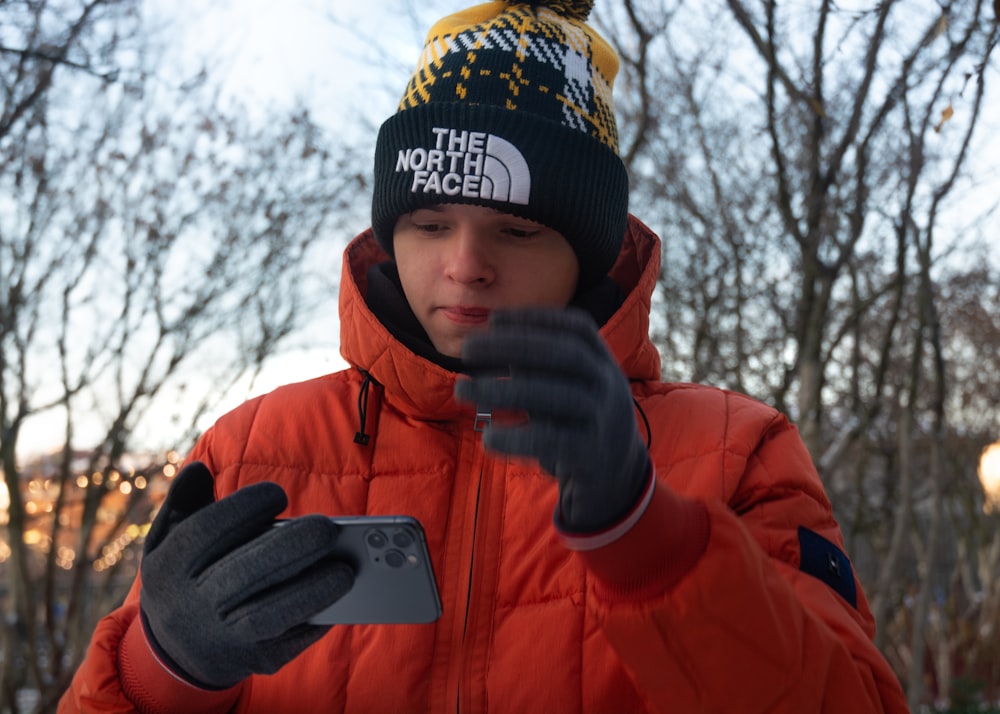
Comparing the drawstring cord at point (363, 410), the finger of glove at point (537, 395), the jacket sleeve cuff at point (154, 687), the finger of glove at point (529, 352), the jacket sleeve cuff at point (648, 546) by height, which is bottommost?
the jacket sleeve cuff at point (154, 687)

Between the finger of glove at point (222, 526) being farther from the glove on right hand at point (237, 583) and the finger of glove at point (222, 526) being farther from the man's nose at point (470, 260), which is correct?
the man's nose at point (470, 260)

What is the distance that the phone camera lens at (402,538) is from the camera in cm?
125

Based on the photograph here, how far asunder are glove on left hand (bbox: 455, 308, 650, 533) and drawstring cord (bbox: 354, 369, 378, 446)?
2.32ft

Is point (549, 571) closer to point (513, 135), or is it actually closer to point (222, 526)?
point (222, 526)

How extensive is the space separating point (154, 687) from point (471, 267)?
89cm

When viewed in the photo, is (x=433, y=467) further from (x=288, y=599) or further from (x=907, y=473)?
(x=907, y=473)

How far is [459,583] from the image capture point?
1.50m

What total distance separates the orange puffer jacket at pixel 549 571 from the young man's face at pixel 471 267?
99mm

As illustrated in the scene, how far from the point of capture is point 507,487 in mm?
1591

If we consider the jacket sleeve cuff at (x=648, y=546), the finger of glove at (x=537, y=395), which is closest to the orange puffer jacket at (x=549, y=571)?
the jacket sleeve cuff at (x=648, y=546)

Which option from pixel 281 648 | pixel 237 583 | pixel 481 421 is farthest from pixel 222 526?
pixel 481 421

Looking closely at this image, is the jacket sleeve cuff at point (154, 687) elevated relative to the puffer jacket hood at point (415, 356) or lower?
lower

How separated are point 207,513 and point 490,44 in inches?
45.8

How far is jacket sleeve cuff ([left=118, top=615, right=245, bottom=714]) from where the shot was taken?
4.40ft
